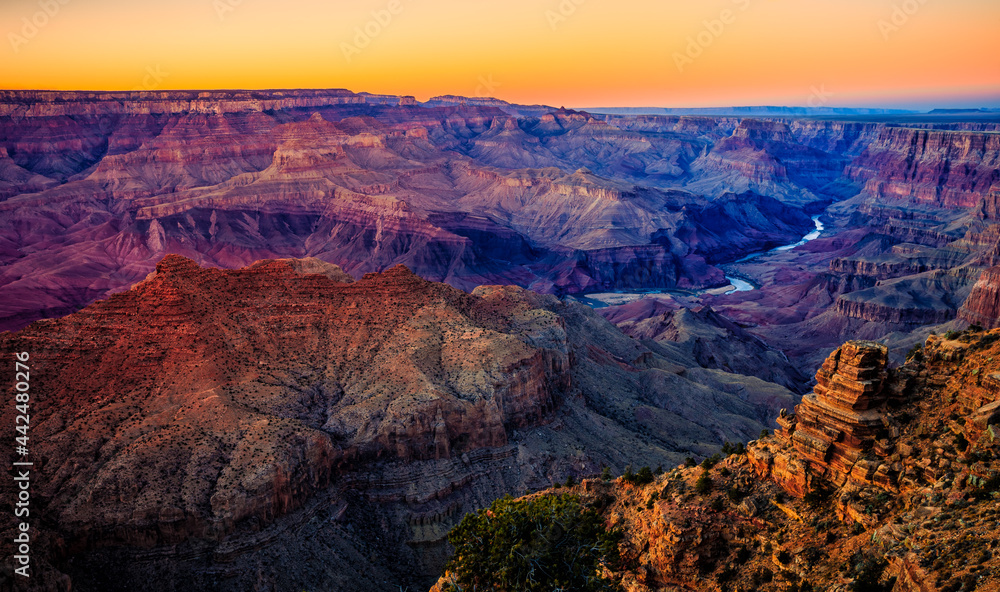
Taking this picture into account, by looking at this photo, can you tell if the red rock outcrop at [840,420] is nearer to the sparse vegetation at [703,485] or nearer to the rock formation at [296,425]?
the sparse vegetation at [703,485]

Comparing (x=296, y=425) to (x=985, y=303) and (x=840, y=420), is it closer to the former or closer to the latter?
(x=840, y=420)

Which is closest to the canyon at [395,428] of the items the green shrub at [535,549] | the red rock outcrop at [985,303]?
the red rock outcrop at [985,303]

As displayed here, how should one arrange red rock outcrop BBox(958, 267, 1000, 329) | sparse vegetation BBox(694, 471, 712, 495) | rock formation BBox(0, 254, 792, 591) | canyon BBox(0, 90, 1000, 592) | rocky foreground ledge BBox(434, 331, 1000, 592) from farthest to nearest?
1. red rock outcrop BBox(958, 267, 1000, 329)
2. rock formation BBox(0, 254, 792, 591)
3. sparse vegetation BBox(694, 471, 712, 495)
4. canyon BBox(0, 90, 1000, 592)
5. rocky foreground ledge BBox(434, 331, 1000, 592)

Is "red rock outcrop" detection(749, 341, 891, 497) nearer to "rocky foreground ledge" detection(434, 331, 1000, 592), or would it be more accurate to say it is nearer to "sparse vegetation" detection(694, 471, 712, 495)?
"rocky foreground ledge" detection(434, 331, 1000, 592)

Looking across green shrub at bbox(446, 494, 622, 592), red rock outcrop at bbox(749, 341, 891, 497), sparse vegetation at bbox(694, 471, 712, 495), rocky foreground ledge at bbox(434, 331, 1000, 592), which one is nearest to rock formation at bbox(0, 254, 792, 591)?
green shrub at bbox(446, 494, 622, 592)

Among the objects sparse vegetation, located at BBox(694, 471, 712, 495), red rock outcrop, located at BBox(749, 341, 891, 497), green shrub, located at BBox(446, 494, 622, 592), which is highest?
red rock outcrop, located at BBox(749, 341, 891, 497)

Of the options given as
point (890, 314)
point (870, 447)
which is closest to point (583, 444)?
point (870, 447)

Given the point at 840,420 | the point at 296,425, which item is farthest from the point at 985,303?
the point at 296,425

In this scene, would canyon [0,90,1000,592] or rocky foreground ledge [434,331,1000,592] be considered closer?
rocky foreground ledge [434,331,1000,592]
